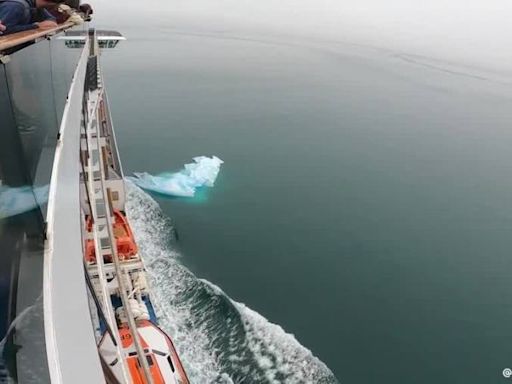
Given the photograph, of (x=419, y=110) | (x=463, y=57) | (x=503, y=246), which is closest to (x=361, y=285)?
(x=503, y=246)

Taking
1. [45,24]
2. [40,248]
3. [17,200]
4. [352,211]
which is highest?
[45,24]

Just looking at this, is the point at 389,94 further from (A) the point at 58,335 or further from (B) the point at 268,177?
(A) the point at 58,335

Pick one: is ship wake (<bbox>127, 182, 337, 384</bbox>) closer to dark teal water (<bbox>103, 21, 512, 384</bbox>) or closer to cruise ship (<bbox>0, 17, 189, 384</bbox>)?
dark teal water (<bbox>103, 21, 512, 384</bbox>)

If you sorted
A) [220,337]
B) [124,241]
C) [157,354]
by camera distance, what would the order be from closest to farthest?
[157,354] < [124,241] < [220,337]

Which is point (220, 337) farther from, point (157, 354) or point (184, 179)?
point (184, 179)

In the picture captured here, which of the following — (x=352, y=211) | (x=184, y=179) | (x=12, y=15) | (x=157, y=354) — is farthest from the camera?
(x=184, y=179)

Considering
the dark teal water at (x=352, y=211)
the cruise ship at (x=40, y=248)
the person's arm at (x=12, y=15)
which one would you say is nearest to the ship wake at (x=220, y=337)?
the dark teal water at (x=352, y=211)

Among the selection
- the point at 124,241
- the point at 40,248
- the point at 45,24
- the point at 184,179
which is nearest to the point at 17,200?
the point at 40,248
